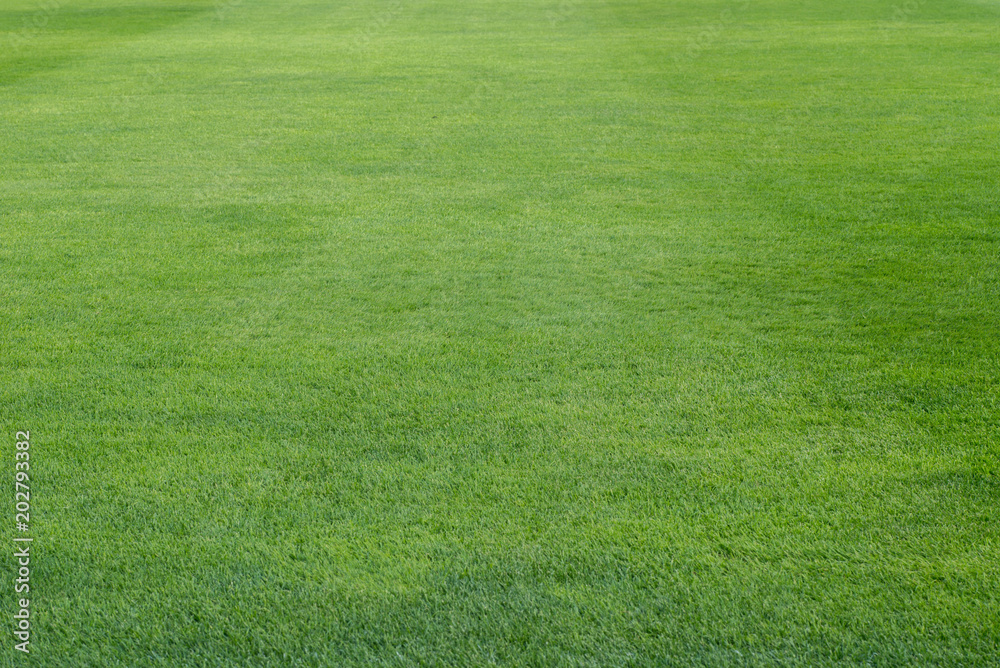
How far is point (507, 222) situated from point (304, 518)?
295 centimetres

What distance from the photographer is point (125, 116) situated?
8562 millimetres

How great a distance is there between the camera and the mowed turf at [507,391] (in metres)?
2.31

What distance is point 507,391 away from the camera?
132 inches

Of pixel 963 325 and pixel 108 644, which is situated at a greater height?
pixel 108 644

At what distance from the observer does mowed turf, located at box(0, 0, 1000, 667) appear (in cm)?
231

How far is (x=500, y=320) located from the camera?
4.00m

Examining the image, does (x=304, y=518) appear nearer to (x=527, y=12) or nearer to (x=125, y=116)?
(x=125, y=116)

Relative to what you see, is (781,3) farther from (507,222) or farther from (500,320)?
(500,320)

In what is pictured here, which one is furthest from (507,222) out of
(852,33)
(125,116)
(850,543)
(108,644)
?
(852,33)

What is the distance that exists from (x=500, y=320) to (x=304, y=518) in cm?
154

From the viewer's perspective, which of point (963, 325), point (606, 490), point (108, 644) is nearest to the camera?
point (108, 644)

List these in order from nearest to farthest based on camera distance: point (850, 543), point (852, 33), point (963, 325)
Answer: point (850, 543) < point (963, 325) < point (852, 33)

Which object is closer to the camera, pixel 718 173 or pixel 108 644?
pixel 108 644

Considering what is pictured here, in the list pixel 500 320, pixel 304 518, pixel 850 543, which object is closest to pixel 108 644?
pixel 304 518
